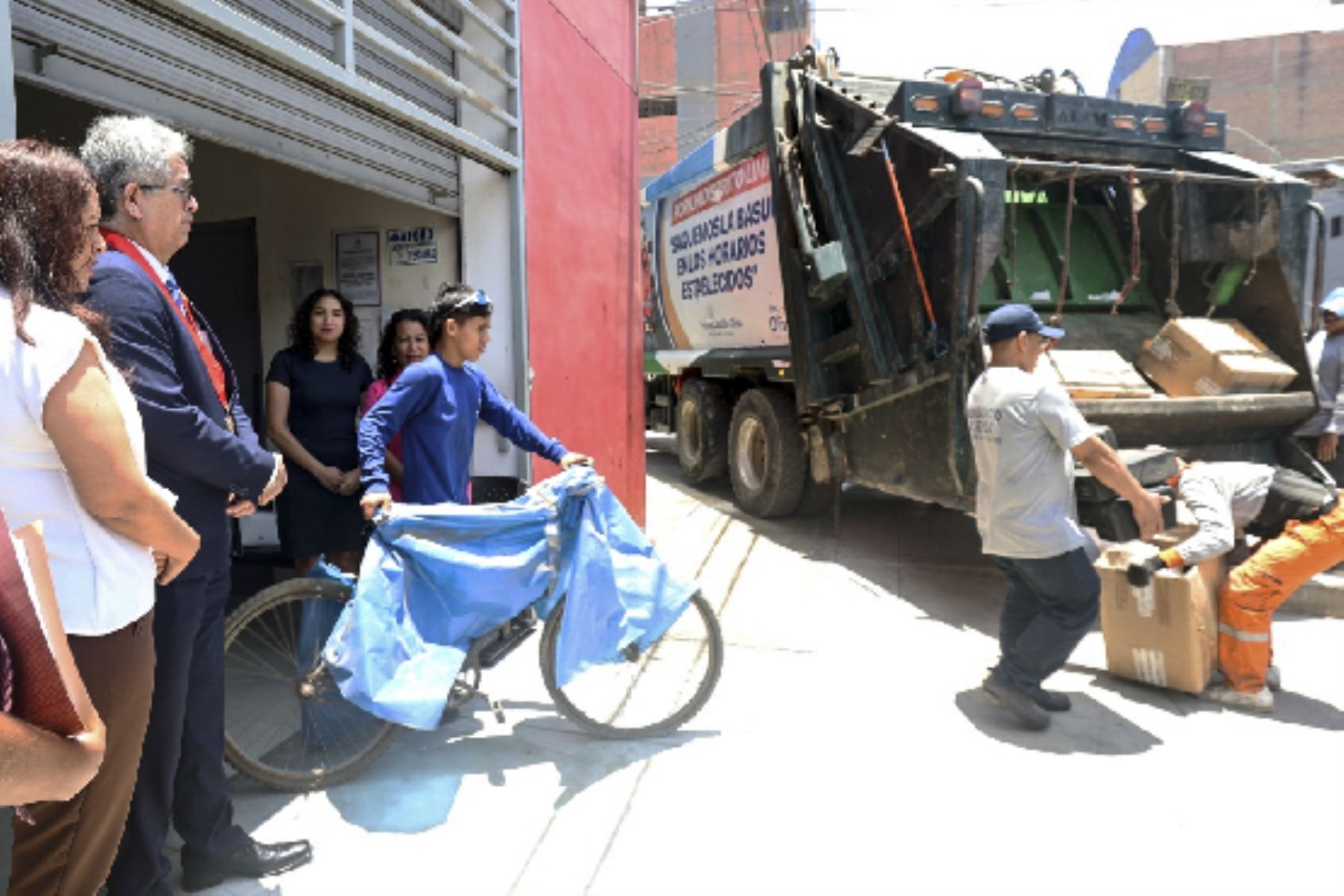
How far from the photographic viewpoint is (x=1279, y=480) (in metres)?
3.64

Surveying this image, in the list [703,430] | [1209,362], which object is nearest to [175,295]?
[1209,362]

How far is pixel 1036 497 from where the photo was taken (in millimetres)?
3281

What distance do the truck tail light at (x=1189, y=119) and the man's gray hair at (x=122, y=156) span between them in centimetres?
543

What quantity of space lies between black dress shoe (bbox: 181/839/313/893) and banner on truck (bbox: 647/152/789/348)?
14.7 feet

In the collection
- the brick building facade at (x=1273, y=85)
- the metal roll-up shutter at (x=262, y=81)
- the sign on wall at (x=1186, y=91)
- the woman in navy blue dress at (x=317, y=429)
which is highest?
the brick building facade at (x=1273, y=85)

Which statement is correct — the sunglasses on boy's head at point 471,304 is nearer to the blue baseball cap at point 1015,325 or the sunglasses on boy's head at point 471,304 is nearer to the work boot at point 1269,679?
the blue baseball cap at point 1015,325

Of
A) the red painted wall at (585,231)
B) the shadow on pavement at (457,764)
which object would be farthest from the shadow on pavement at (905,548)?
the shadow on pavement at (457,764)

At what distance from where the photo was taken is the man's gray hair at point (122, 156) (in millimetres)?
1998

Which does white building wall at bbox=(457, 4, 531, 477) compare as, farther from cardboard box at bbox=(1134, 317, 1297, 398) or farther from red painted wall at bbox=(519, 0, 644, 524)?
cardboard box at bbox=(1134, 317, 1297, 398)

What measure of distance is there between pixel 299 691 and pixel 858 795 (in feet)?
5.81

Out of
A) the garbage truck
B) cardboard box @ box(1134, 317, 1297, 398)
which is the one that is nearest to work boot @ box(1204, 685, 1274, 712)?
the garbage truck

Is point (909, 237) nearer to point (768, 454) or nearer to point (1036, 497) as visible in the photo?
point (1036, 497)

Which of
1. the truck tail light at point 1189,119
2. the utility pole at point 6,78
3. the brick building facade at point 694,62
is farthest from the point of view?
the brick building facade at point 694,62

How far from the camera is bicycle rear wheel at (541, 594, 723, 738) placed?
3160 mm
